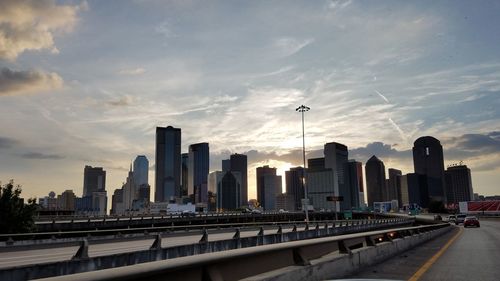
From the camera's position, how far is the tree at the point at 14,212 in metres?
44.6

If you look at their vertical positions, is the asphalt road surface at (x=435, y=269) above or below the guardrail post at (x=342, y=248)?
below

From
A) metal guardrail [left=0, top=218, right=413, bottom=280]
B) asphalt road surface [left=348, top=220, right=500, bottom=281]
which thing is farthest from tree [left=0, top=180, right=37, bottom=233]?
asphalt road surface [left=348, top=220, right=500, bottom=281]

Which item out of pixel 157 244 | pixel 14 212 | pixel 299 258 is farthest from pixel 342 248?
pixel 14 212

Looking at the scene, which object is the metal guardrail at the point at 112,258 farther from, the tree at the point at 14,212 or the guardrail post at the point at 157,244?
the tree at the point at 14,212

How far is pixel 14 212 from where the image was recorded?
45.1 metres

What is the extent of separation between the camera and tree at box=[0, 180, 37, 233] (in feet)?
146

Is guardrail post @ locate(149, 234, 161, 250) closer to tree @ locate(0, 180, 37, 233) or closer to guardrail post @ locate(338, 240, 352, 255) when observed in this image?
guardrail post @ locate(338, 240, 352, 255)

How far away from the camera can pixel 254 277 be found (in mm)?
6723

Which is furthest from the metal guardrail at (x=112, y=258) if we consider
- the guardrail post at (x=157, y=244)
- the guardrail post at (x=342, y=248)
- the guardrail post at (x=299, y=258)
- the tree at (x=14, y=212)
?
the tree at (x=14, y=212)

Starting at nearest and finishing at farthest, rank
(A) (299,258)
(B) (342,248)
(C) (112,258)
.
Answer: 1. (A) (299,258)
2. (B) (342,248)
3. (C) (112,258)

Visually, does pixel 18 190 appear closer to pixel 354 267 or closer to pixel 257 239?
pixel 257 239

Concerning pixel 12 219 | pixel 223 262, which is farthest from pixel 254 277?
pixel 12 219

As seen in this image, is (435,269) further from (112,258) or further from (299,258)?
(112,258)

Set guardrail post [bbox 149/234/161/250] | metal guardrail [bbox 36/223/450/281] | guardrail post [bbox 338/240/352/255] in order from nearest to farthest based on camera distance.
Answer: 1. metal guardrail [bbox 36/223/450/281]
2. guardrail post [bbox 338/240/352/255]
3. guardrail post [bbox 149/234/161/250]
